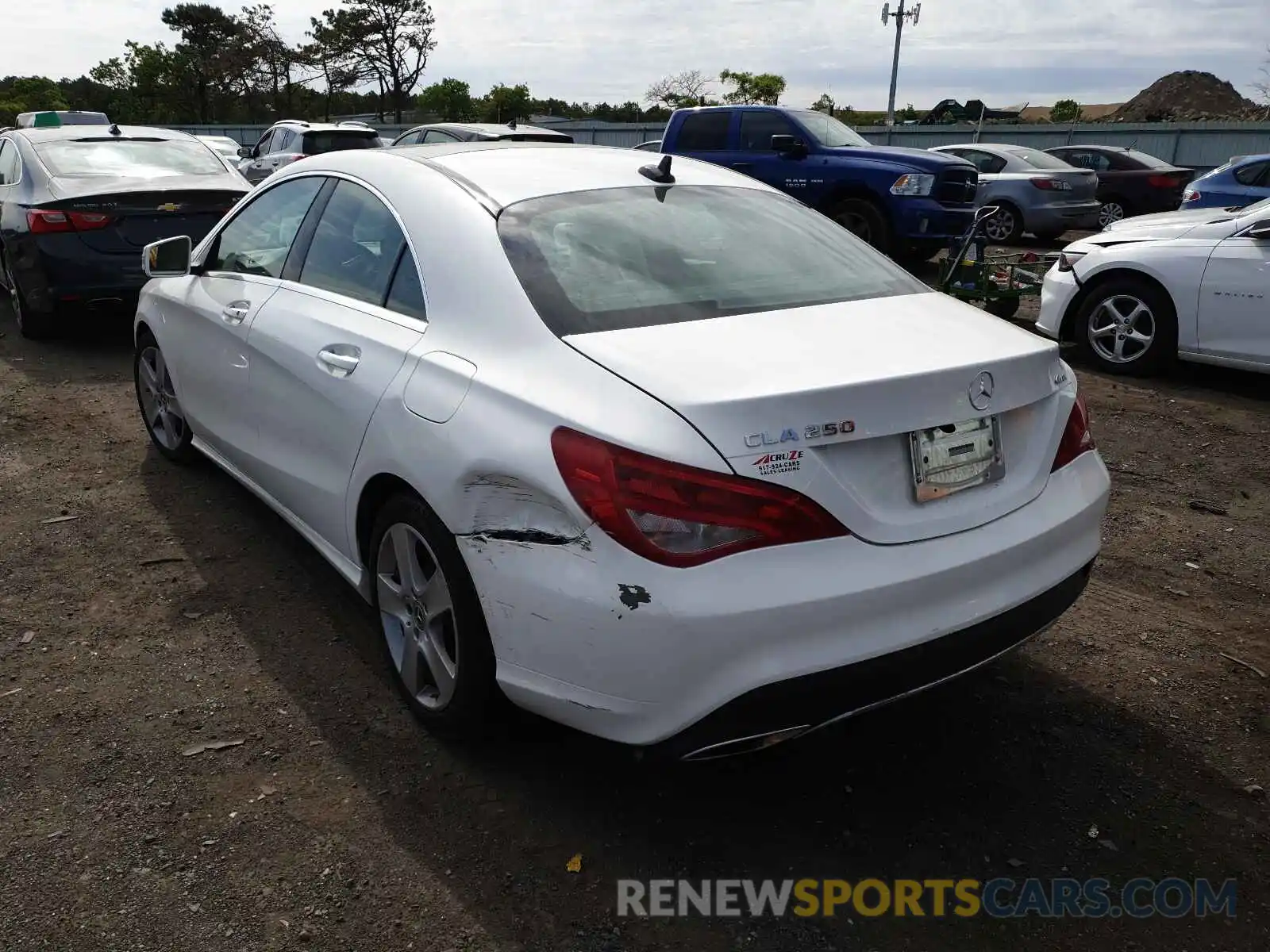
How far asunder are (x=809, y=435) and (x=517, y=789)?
1305mm

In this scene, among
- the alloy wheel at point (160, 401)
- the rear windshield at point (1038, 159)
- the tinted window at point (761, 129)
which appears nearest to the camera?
the alloy wheel at point (160, 401)

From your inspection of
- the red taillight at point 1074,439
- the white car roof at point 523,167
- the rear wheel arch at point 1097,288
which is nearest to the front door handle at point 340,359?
the white car roof at point 523,167

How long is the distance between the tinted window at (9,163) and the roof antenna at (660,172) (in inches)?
254

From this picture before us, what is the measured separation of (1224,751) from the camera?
298 centimetres

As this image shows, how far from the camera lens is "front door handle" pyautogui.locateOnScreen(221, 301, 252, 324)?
3.91 metres

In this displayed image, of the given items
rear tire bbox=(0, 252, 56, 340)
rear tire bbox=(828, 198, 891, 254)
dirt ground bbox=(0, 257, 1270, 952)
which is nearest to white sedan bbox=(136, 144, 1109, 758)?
dirt ground bbox=(0, 257, 1270, 952)

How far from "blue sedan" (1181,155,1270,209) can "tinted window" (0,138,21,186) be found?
12888 mm

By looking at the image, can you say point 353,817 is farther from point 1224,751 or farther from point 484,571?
point 1224,751

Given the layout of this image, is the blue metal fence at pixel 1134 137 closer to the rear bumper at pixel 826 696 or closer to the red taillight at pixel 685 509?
the rear bumper at pixel 826 696

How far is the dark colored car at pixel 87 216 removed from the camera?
7191 millimetres

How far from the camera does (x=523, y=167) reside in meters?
3.34

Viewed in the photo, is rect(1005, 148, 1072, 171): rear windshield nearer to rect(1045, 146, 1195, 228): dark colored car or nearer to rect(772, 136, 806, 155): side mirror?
rect(1045, 146, 1195, 228): dark colored car

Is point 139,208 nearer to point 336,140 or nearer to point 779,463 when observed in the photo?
point 779,463

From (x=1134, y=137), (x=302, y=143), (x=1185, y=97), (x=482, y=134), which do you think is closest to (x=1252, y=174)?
(x=482, y=134)
